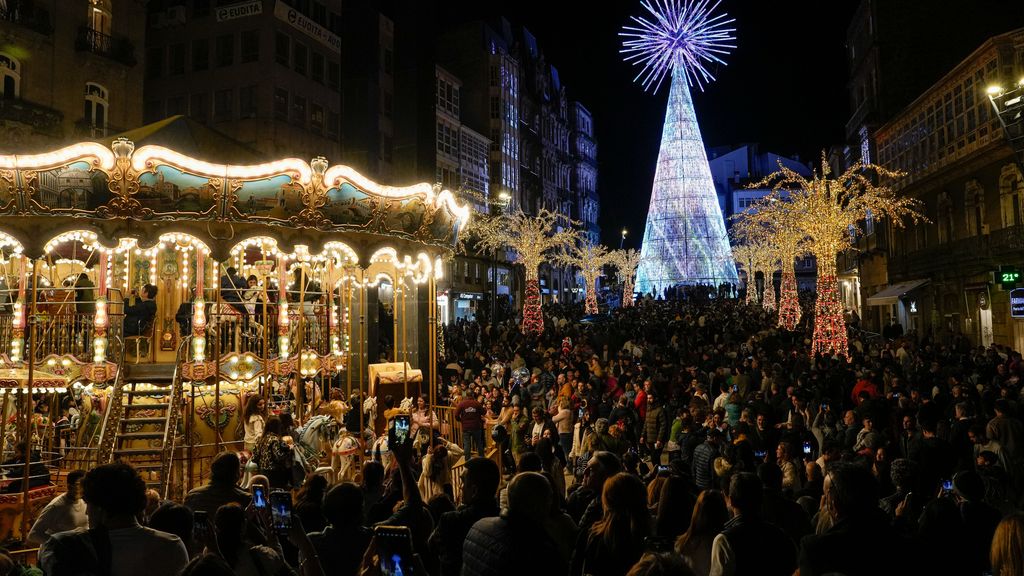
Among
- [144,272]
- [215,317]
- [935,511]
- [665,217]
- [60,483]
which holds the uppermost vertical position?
[665,217]

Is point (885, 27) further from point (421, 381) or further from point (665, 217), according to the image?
point (421, 381)

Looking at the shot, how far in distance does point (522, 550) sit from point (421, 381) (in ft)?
44.7

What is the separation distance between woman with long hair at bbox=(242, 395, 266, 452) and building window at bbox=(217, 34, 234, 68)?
86.7 ft

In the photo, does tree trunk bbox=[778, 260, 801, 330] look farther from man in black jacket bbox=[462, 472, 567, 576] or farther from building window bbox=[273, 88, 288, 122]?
man in black jacket bbox=[462, 472, 567, 576]

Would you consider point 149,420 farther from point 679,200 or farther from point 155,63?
point 679,200

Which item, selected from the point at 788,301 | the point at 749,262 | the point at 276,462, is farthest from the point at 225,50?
the point at 749,262

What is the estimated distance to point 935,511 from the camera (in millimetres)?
4879

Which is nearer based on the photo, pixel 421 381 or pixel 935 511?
pixel 935 511

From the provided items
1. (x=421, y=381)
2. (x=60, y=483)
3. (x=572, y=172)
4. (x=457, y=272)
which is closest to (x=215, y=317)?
(x=60, y=483)

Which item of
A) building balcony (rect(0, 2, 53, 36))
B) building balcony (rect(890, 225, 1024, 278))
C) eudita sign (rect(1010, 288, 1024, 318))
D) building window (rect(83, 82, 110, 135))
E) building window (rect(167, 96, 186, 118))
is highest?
building window (rect(167, 96, 186, 118))

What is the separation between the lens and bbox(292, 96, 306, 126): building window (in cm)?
3428

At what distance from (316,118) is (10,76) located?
46.7 feet

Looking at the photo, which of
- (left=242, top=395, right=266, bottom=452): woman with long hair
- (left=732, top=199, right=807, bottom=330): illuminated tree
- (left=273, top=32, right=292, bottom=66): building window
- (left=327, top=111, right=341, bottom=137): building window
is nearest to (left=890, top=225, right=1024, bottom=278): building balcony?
(left=732, top=199, right=807, bottom=330): illuminated tree

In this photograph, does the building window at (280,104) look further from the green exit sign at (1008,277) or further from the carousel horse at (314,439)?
the green exit sign at (1008,277)
